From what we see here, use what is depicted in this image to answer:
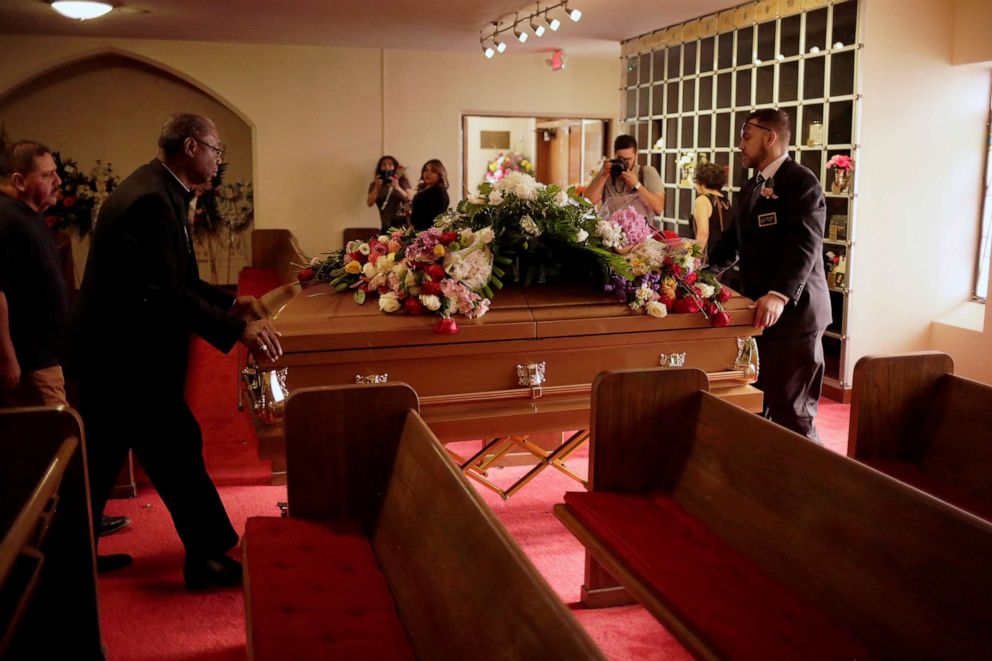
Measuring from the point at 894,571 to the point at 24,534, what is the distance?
1.61 m

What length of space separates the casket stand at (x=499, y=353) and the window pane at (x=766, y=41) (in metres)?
3.31

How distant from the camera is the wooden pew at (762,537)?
1642 mm

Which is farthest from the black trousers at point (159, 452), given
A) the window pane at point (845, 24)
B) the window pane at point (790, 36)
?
the window pane at point (790, 36)

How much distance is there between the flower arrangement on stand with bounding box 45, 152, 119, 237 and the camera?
9.45 meters

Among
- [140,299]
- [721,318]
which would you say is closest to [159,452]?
[140,299]

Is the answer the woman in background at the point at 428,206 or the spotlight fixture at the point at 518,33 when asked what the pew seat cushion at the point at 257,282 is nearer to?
the woman in background at the point at 428,206

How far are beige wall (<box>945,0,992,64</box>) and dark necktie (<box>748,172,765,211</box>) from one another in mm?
2475

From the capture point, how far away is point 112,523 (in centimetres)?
346

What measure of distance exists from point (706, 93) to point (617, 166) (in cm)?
203

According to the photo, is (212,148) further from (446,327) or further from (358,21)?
(358,21)

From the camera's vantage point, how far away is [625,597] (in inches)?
115

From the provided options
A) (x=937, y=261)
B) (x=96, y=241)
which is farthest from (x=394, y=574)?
(x=937, y=261)

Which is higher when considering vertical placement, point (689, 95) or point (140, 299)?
point (689, 95)

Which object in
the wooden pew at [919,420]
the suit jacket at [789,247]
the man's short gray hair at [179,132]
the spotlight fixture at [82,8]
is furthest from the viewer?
the spotlight fixture at [82,8]
